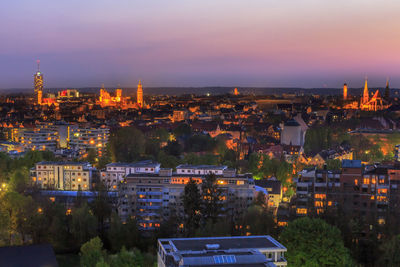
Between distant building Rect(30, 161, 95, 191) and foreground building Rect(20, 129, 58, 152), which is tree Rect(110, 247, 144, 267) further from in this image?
foreground building Rect(20, 129, 58, 152)

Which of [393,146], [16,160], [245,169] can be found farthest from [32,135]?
[393,146]

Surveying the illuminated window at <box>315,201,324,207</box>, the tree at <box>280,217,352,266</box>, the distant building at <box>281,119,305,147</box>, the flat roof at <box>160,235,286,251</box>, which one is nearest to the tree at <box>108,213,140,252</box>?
the flat roof at <box>160,235,286,251</box>

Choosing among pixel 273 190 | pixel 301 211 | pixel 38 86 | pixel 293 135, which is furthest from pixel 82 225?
pixel 38 86

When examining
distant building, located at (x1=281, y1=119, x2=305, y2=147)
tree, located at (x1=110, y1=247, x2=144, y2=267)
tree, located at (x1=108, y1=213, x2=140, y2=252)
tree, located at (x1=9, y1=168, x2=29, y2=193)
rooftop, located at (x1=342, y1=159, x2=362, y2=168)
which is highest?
rooftop, located at (x1=342, y1=159, x2=362, y2=168)

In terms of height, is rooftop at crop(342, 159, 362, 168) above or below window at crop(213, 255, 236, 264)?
above

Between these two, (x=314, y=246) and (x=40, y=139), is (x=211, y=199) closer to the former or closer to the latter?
(x=314, y=246)

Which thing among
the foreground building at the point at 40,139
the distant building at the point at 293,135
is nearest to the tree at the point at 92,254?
the distant building at the point at 293,135

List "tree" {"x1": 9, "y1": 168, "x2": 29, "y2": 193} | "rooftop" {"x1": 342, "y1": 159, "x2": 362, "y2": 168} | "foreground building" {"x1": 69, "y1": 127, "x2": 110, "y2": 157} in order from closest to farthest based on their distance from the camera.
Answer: "rooftop" {"x1": 342, "y1": 159, "x2": 362, "y2": 168} → "tree" {"x1": 9, "y1": 168, "x2": 29, "y2": 193} → "foreground building" {"x1": 69, "y1": 127, "x2": 110, "y2": 157}

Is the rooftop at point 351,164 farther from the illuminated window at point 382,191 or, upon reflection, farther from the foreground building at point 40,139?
the foreground building at point 40,139
